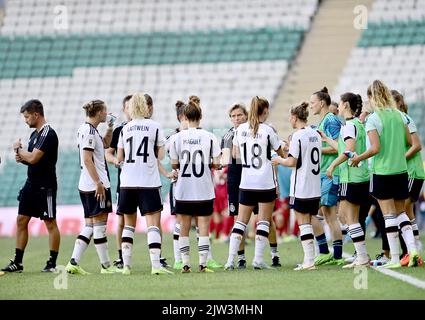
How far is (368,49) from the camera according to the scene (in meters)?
28.8

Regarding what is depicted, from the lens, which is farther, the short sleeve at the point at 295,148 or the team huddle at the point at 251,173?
the short sleeve at the point at 295,148

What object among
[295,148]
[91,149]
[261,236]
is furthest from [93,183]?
[295,148]

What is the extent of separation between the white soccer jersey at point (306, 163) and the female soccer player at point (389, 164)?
0.55m

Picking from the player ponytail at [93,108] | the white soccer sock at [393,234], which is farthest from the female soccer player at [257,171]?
the player ponytail at [93,108]

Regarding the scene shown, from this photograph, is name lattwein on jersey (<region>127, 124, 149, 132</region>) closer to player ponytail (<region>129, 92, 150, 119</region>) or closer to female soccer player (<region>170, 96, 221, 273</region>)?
player ponytail (<region>129, 92, 150, 119</region>)

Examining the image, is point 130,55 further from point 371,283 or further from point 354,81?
point 371,283

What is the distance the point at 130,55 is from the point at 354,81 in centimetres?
676

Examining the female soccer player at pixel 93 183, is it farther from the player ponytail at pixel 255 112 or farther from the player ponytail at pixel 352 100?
the player ponytail at pixel 352 100

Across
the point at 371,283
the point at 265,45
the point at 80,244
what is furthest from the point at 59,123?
the point at 371,283

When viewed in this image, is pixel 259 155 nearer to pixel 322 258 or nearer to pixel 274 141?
pixel 274 141

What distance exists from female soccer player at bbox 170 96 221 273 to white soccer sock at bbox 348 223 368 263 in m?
1.60

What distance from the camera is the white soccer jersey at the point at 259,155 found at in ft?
37.6
